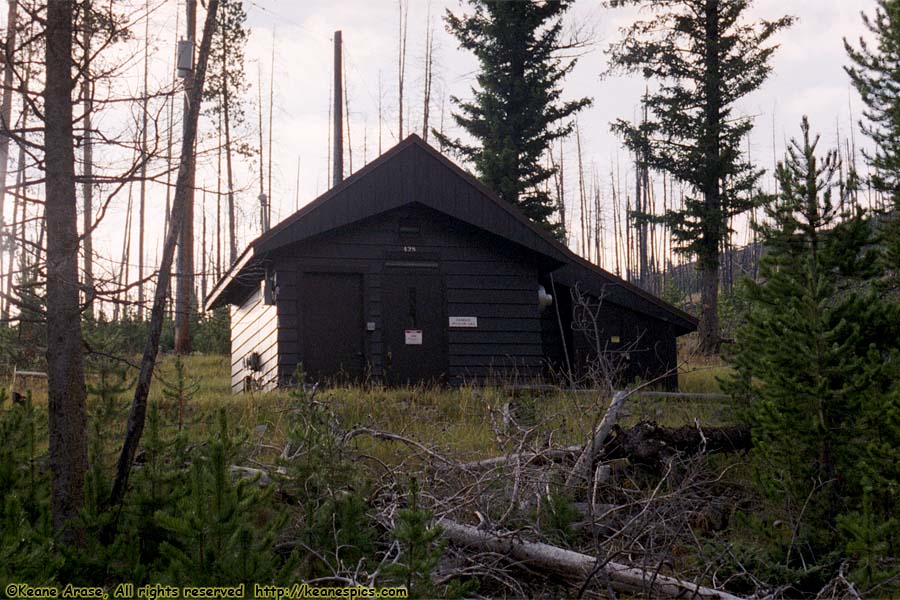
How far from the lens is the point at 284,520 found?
4.68 m

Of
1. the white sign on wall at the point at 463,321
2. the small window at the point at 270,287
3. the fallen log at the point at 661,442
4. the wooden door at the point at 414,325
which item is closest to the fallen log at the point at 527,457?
the fallen log at the point at 661,442

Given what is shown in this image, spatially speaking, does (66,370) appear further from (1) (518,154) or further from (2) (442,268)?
(1) (518,154)

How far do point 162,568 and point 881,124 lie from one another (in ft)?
86.3

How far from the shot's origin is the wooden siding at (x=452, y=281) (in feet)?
50.9

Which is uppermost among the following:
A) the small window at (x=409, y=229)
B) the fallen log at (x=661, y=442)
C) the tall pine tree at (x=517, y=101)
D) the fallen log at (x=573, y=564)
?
the tall pine tree at (x=517, y=101)

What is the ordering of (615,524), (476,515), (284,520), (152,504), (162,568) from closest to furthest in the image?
(284,520)
(162,568)
(152,504)
(476,515)
(615,524)

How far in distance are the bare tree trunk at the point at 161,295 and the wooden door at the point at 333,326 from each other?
8686 mm

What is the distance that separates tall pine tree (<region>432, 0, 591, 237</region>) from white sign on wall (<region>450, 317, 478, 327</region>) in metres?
11.1

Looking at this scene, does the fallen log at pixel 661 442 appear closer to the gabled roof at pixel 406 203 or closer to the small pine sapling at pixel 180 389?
the small pine sapling at pixel 180 389

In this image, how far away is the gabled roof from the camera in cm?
1498

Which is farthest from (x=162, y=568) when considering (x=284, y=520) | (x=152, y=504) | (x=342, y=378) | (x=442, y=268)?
(x=442, y=268)

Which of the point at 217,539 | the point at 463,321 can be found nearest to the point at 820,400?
the point at 217,539

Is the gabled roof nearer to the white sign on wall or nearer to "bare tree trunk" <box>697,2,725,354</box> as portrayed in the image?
the white sign on wall

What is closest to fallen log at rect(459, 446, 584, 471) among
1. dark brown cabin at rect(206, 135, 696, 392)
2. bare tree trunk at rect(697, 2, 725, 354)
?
dark brown cabin at rect(206, 135, 696, 392)
